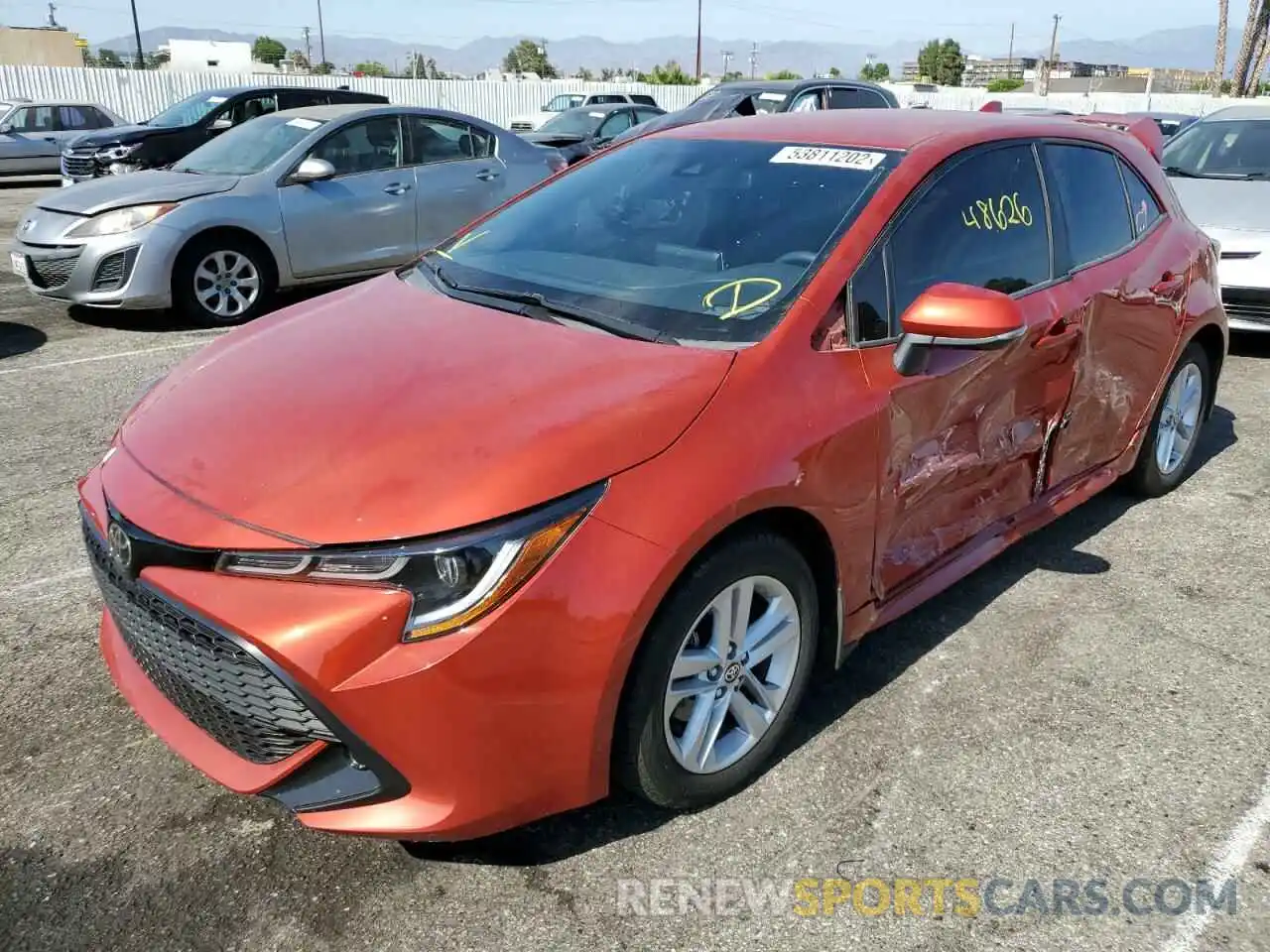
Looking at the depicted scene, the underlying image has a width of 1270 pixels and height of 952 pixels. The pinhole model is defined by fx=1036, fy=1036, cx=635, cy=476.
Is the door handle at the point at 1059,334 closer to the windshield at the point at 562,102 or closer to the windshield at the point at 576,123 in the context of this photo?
the windshield at the point at 576,123

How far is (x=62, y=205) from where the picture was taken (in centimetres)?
732

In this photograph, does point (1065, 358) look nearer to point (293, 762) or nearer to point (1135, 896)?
point (1135, 896)

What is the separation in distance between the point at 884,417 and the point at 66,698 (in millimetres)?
2413

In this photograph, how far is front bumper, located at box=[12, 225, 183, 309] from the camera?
7.08 meters

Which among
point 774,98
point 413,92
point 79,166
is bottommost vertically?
point 79,166

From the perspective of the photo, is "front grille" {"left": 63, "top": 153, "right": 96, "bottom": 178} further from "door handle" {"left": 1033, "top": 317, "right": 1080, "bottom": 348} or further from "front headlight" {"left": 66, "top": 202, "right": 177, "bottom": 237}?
"door handle" {"left": 1033, "top": 317, "right": 1080, "bottom": 348}

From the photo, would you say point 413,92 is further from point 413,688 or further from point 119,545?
point 413,688

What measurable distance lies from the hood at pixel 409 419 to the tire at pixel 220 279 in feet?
16.3

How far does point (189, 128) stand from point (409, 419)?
12.1m

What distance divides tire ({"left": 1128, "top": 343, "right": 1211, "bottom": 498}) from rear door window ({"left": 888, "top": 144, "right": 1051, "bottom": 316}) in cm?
134

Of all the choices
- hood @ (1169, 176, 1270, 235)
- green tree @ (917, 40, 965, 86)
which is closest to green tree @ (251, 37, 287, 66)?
green tree @ (917, 40, 965, 86)

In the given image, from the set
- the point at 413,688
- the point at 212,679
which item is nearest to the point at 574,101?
the point at 212,679

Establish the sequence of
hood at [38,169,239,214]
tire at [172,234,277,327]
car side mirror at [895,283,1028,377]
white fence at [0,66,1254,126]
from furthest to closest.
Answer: white fence at [0,66,1254,126] < tire at [172,234,277,327] < hood at [38,169,239,214] < car side mirror at [895,283,1028,377]

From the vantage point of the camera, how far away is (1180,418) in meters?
4.55
